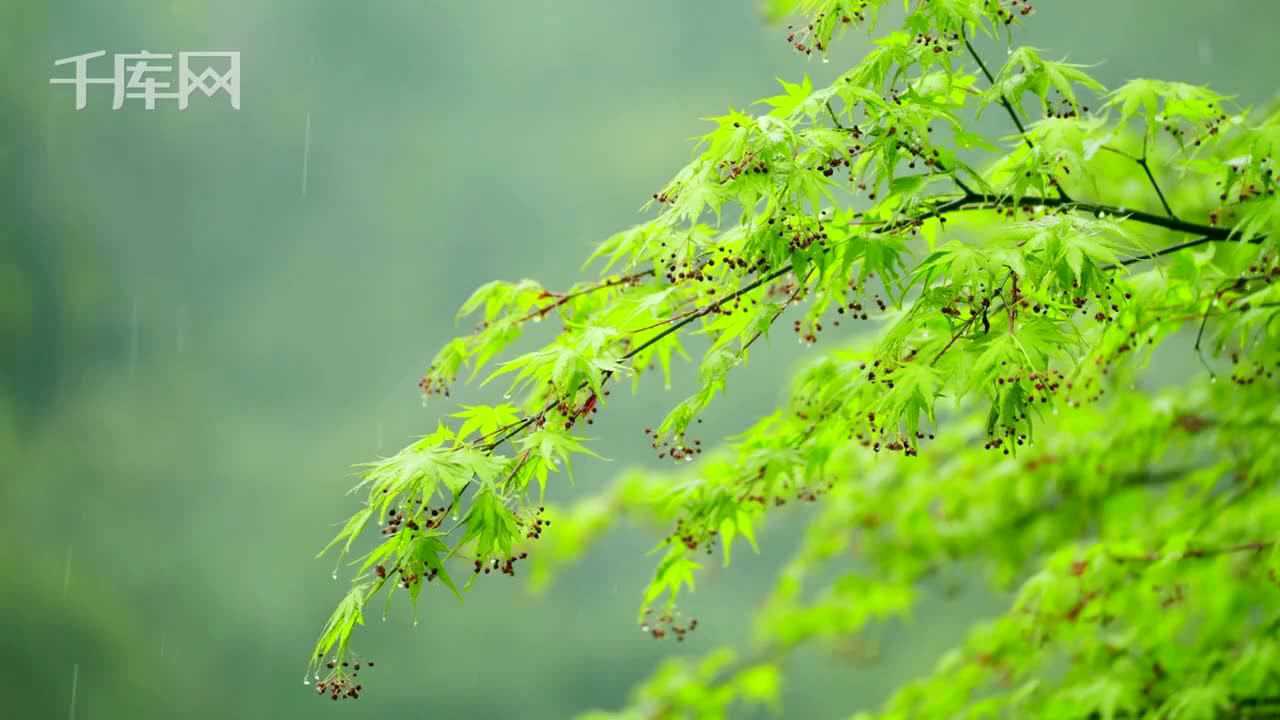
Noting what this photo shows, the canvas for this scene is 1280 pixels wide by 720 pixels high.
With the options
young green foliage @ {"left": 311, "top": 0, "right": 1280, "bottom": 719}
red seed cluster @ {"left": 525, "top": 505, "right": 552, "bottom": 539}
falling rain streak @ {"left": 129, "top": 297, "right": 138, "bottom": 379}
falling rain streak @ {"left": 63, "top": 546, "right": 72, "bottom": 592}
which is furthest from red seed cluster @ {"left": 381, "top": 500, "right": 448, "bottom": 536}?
falling rain streak @ {"left": 129, "top": 297, "right": 138, "bottom": 379}

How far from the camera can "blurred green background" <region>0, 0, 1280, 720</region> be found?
12078 millimetres

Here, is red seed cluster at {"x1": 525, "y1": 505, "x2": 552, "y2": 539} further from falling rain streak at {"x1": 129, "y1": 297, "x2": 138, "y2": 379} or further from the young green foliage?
falling rain streak at {"x1": 129, "y1": 297, "x2": 138, "y2": 379}

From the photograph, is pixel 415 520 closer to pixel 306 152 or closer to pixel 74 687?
pixel 74 687

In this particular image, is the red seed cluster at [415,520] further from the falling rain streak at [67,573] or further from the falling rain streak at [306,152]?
A: the falling rain streak at [306,152]

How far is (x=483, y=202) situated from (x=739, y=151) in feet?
42.6

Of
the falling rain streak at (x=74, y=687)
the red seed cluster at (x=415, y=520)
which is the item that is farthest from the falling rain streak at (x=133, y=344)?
the red seed cluster at (x=415, y=520)

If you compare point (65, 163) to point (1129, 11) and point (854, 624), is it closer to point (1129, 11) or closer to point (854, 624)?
point (854, 624)

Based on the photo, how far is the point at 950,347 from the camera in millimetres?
1954

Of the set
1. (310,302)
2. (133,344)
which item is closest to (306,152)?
(310,302)

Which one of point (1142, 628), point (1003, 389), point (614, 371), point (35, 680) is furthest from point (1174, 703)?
point (35, 680)

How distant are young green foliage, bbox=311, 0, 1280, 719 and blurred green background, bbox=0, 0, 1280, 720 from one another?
30.1ft

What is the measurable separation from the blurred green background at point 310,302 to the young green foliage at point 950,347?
9.16m

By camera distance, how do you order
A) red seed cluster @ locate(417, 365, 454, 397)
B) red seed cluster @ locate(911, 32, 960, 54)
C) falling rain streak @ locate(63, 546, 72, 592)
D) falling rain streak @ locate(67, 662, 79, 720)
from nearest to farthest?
red seed cluster @ locate(911, 32, 960, 54), red seed cluster @ locate(417, 365, 454, 397), falling rain streak @ locate(67, 662, 79, 720), falling rain streak @ locate(63, 546, 72, 592)

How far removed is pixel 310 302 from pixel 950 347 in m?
12.6
